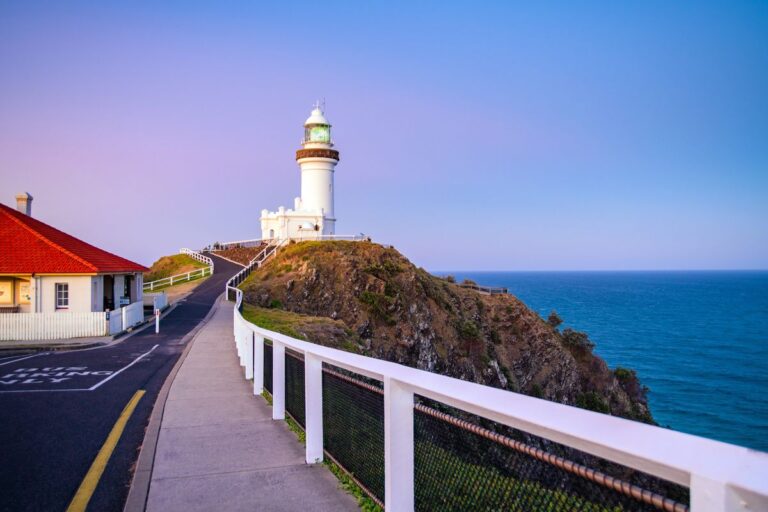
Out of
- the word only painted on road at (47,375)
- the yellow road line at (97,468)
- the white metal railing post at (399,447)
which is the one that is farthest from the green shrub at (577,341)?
the white metal railing post at (399,447)

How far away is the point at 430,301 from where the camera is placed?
44938 mm

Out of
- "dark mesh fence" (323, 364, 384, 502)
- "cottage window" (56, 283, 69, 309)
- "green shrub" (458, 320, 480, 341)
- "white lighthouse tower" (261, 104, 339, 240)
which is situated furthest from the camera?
"white lighthouse tower" (261, 104, 339, 240)

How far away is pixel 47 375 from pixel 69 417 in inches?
211

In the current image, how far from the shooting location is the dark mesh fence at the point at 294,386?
25.1 ft

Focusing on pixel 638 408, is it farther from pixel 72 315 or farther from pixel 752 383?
pixel 72 315

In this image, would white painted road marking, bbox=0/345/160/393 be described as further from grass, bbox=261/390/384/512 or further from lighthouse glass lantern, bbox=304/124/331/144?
lighthouse glass lantern, bbox=304/124/331/144

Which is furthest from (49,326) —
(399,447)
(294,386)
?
(399,447)

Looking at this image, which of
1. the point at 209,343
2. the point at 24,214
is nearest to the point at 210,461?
the point at 209,343

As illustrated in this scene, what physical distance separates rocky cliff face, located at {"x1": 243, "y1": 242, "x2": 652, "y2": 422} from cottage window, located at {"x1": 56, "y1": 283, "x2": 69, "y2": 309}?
11650 mm

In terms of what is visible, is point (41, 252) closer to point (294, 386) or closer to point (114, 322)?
point (114, 322)

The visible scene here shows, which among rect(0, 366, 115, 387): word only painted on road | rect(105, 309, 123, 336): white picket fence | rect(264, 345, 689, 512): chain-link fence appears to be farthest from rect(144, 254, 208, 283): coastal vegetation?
rect(264, 345, 689, 512): chain-link fence

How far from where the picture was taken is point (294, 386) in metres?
8.10

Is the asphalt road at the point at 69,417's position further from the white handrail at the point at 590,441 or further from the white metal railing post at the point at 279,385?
the white handrail at the point at 590,441

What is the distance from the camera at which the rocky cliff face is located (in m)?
38.0
